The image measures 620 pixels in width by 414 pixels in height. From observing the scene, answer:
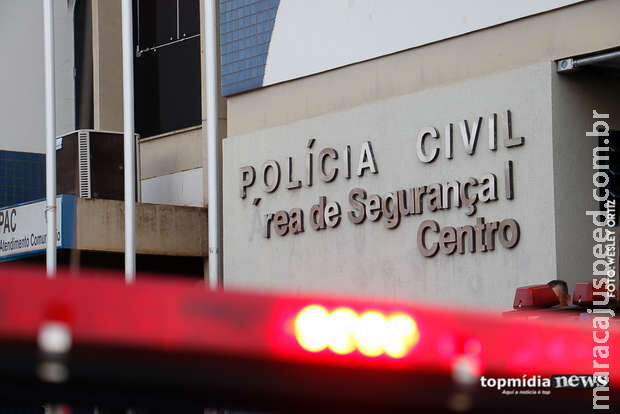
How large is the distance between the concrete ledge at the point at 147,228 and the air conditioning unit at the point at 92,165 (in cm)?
117

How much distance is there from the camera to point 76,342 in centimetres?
163

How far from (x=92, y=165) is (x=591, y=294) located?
15.0 m

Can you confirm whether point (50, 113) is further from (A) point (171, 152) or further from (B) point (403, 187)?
(B) point (403, 187)

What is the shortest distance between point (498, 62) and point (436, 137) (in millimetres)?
1256

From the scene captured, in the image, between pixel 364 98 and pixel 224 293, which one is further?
pixel 364 98

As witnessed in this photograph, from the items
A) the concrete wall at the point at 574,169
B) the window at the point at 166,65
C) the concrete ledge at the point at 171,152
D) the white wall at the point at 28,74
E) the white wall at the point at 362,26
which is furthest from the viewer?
the white wall at the point at 28,74

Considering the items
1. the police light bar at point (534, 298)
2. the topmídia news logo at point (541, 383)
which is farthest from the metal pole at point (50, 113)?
the topmídia news logo at point (541, 383)

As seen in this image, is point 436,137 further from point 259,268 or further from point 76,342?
point 76,342

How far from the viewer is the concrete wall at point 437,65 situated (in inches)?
555

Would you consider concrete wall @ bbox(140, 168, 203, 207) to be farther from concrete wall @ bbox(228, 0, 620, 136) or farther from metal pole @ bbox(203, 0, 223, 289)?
metal pole @ bbox(203, 0, 223, 289)

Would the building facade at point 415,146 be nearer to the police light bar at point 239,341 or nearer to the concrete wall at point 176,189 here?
the concrete wall at point 176,189

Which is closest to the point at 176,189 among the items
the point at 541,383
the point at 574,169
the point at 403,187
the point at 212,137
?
the point at 212,137

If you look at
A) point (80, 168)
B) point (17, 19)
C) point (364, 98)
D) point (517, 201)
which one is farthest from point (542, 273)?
point (17, 19)

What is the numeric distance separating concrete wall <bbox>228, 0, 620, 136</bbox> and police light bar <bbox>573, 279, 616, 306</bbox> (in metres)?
6.40
